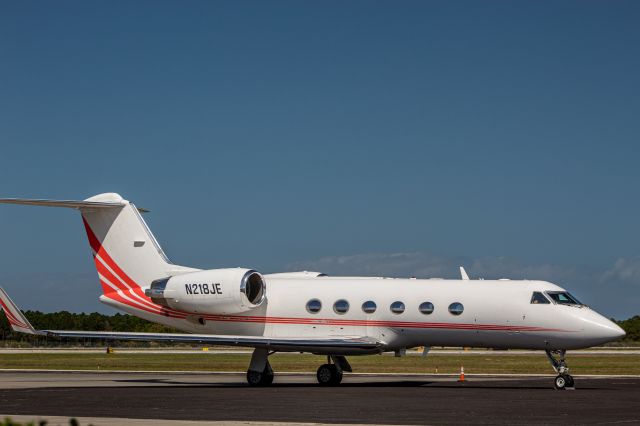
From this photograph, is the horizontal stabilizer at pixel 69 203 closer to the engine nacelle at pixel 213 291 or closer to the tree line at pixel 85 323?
the engine nacelle at pixel 213 291

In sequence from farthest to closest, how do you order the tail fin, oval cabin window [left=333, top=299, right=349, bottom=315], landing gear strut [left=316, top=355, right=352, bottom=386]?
the tail fin
oval cabin window [left=333, top=299, right=349, bottom=315]
landing gear strut [left=316, top=355, right=352, bottom=386]

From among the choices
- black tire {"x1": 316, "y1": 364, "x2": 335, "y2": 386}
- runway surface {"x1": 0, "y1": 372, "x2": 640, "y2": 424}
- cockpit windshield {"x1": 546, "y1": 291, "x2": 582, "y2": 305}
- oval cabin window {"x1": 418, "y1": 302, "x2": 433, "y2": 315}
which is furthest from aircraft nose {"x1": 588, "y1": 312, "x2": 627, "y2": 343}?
black tire {"x1": 316, "y1": 364, "x2": 335, "y2": 386}

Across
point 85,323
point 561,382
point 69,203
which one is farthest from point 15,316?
point 85,323

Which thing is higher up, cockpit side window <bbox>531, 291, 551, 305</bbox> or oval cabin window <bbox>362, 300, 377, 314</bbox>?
cockpit side window <bbox>531, 291, 551, 305</bbox>

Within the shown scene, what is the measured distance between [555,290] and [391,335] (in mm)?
5031

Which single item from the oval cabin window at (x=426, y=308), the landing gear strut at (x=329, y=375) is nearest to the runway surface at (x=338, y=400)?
the landing gear strut at (x=329, y=375)

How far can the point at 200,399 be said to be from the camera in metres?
24.2

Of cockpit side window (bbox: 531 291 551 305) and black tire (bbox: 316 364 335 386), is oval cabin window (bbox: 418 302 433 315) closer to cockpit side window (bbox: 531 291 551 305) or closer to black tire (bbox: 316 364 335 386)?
cockpit side window (bbox: 531 291 551 305)

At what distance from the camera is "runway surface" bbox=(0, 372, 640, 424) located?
19328mm

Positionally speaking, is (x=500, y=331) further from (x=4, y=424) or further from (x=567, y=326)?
(x=4, y=424)

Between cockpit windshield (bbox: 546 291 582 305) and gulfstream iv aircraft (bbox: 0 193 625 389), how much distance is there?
30 millimetres

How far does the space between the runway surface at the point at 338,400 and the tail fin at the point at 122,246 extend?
3.44 m

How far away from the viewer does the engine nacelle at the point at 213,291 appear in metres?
32.2

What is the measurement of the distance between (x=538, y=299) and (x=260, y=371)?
28.1 feet
